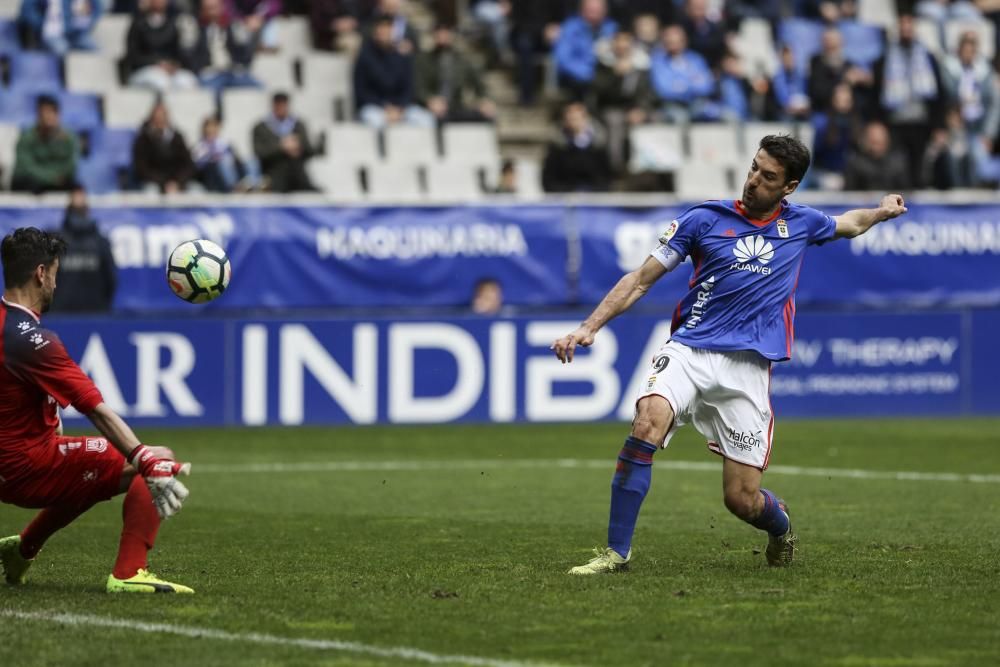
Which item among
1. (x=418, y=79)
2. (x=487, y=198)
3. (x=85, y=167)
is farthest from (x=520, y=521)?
(x=418, y=79)

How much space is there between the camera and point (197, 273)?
35.2 ft

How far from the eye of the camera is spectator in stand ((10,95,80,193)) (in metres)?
20.9

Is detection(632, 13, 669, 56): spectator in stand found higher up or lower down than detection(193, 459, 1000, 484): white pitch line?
higher up

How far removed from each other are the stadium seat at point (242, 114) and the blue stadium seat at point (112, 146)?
4.01 ft

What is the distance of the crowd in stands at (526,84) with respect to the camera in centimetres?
2230

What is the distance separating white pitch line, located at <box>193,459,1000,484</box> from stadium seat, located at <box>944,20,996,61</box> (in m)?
13.9

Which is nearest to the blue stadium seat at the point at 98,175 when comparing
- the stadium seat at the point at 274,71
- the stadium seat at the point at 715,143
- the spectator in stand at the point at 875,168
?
the stadium seat at the point at 274,71

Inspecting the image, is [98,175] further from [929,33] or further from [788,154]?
[788,154]

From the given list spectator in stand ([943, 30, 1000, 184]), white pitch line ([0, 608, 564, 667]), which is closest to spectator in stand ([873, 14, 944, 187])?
spectator in stand ([943, 30, 1000, 184])

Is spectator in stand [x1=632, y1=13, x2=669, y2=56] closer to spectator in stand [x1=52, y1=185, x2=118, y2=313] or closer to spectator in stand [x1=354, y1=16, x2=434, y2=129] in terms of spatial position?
spectator in stand [x1=354, y1=16, x2=434, y2=129]

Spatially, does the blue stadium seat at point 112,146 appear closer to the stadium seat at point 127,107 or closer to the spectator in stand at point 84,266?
the stadium seat at point 127,107

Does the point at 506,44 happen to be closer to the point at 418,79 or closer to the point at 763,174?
the point at 418,79

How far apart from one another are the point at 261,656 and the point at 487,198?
15.4m

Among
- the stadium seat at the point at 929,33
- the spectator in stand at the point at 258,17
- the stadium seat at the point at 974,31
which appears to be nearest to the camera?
the spectator in stand at the point at 258,17
